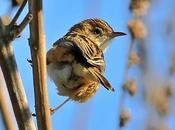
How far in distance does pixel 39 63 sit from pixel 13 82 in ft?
0.49

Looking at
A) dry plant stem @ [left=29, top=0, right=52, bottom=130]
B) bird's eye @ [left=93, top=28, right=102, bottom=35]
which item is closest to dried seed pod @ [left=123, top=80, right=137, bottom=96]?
dry plant stem @ [left=29, top=0, right=52, bottom=130]

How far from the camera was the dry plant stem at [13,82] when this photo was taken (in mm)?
2213

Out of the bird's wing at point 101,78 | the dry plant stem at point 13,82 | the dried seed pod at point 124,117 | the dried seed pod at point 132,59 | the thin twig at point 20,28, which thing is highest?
the thin twig at point 20,28

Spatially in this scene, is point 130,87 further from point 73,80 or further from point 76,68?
point 73,80

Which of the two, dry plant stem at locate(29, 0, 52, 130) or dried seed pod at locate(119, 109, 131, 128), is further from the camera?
dried seed pod at locate(119, 109, 131, 128)

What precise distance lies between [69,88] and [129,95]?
0.59 meters

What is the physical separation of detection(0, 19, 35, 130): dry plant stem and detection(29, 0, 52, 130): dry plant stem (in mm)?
71

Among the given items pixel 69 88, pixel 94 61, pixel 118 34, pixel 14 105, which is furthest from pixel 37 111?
pixel 118 34

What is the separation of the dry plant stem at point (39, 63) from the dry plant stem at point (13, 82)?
0.07 meters

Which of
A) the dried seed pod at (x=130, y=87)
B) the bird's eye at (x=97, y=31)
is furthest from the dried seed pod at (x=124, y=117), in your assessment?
the bird's eye at (x=97, y=31)

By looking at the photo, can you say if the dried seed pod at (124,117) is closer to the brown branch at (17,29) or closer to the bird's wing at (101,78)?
the bird's wing at (101,78)

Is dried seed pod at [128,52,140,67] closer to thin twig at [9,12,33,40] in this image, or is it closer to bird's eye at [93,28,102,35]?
thin twig at [9,12,33,40]

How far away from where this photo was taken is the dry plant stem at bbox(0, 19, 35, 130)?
2.21 metres

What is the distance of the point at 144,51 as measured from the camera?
417cm
